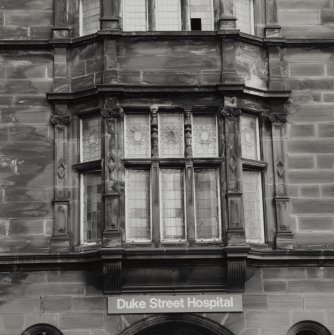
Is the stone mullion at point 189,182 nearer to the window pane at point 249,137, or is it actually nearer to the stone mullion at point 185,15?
the window pane at point 249,137

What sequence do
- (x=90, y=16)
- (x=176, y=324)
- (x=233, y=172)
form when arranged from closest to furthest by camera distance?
(x=176, y=324) < (x=233, y=172) < (x=90, y=16)

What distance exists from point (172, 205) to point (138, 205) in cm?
64

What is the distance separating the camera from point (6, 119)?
1980 cm

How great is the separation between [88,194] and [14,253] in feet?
5.88

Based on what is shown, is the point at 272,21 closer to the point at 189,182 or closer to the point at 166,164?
the point at 166,164

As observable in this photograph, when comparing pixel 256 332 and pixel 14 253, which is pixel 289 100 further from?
pixel 14 253

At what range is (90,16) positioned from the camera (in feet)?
66.7

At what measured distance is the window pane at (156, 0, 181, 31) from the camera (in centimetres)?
2002

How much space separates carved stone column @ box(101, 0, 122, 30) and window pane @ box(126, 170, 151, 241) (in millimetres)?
2880

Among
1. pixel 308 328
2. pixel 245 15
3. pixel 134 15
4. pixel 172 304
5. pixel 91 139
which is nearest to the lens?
pixel 172 304

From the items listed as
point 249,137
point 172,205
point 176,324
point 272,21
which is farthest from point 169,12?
point 176,324

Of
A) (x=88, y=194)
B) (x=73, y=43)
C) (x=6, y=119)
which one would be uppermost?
(x=73, y=43)

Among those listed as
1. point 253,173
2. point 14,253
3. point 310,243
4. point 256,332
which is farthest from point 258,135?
point 14,253

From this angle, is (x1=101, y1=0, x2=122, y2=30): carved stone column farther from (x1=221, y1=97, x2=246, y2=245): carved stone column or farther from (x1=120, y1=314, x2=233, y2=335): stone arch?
(x1=120, y1=314, x2=233, y2=335): stone arch
